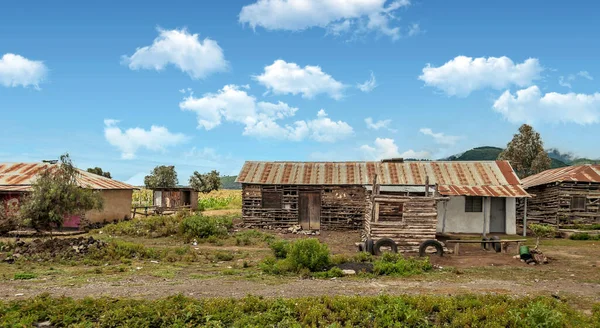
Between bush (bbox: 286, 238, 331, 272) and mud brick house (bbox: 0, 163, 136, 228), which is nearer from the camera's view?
bush (bbox: 286, 238, 331, 272)

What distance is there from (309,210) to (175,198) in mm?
16611

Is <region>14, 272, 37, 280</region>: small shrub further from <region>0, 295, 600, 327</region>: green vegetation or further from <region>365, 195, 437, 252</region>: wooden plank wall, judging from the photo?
<region>365, 195, 437, 252</region>: wooden plank wall

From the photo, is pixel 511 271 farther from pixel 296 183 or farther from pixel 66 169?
pixel 66 169

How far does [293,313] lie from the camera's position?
9.73 meters

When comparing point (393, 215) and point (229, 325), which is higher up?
point (393, 215)

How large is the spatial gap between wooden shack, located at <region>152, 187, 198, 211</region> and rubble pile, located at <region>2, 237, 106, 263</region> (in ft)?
67.9

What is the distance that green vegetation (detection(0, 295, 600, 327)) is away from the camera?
30.8 feet

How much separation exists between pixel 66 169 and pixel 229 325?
1430 centimetres

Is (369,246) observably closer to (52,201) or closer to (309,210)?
(309,210)

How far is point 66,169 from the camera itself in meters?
19.8


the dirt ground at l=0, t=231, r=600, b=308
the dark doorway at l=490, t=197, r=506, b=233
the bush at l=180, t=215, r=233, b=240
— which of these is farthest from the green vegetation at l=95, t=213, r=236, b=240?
the dark doorway at l=490, t=197, r=506, b=233

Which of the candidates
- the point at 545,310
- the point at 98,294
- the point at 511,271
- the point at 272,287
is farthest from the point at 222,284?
the point at 511,271

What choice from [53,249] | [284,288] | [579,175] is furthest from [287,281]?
[579,175]

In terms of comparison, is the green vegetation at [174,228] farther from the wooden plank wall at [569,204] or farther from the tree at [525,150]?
the tree at [525,150]
